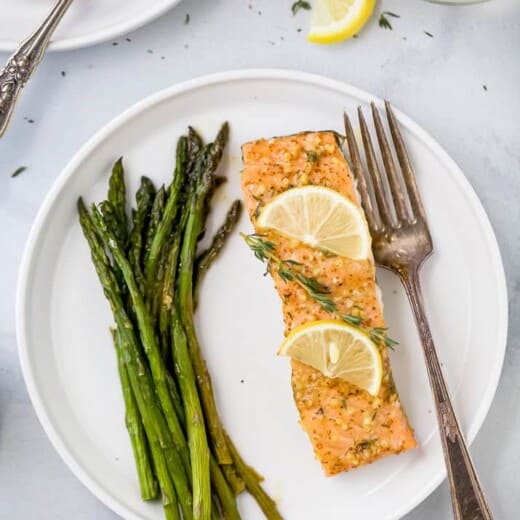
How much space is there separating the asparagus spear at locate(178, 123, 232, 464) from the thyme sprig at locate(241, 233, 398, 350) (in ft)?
0.97

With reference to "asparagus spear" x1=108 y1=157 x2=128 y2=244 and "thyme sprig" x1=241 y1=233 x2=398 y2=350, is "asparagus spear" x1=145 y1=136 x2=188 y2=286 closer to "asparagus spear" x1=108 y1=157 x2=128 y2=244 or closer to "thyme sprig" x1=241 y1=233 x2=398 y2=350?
"asparagus spear" x1=108 y1=157 x2=128 y2=244

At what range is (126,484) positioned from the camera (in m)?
3.66

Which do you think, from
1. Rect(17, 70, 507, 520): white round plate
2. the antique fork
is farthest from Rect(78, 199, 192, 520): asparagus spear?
the antique fork

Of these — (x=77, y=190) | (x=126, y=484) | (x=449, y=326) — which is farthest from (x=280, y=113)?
(x=126, y=484)

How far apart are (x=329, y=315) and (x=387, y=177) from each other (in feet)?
2.17

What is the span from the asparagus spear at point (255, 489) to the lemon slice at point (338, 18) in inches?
71.6

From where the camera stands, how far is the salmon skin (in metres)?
3.46

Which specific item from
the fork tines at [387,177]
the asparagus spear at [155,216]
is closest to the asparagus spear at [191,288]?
the asparagus spear at [155,216]

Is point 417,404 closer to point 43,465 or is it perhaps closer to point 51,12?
point 43,465

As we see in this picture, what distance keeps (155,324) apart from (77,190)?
26.8 inches

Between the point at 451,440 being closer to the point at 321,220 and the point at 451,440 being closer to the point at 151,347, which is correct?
the point at 321,220

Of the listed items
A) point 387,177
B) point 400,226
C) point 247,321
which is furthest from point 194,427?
point 387,177

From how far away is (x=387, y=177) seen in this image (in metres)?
3.62

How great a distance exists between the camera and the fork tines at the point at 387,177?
11.7ft
